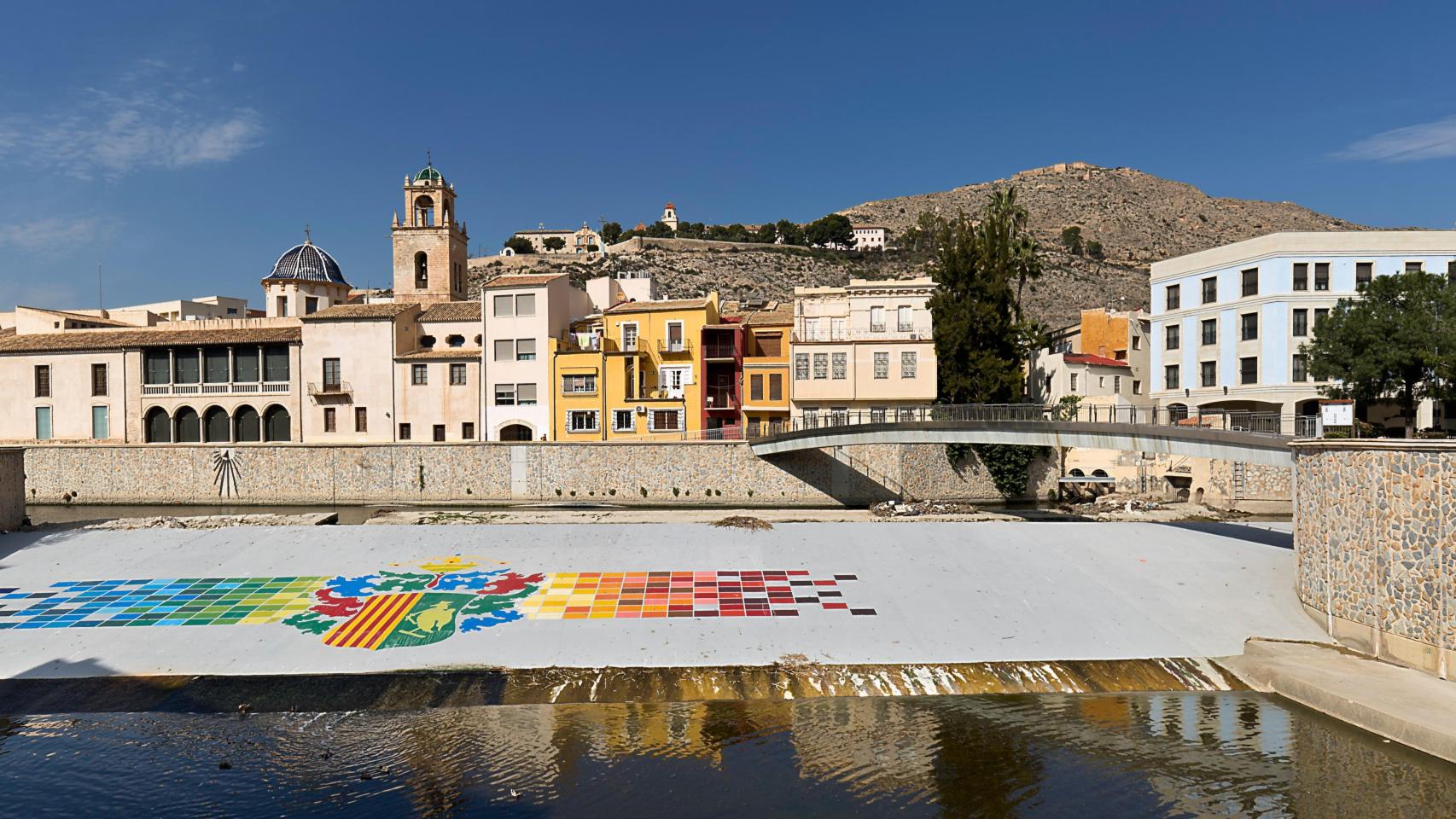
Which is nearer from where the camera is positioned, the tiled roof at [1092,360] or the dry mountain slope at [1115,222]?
the tiled roof at [1092,360]

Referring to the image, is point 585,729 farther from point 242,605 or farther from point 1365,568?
point 1365,568

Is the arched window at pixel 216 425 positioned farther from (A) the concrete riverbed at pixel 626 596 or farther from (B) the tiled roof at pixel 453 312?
(A) the concrete riverbed at pixel 626 596

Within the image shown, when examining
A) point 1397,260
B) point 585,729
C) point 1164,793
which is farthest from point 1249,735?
point 1397,260

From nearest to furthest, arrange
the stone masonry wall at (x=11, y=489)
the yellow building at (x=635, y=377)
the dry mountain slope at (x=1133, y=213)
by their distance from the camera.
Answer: the stone masonry wall at (x=11, y=489)
the yellow building at (x=635, y=377)
the dry mountain slope at (x=1133, y=213)

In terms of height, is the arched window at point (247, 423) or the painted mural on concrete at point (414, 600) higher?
the arched window at point (247, 423)

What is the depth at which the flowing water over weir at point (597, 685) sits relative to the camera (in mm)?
17672

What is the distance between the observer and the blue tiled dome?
74.2 meters

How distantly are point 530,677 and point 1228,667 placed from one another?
1623 centimetres

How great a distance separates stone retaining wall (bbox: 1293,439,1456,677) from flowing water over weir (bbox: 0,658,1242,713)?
133 inches

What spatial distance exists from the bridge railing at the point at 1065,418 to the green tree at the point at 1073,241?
333 feet

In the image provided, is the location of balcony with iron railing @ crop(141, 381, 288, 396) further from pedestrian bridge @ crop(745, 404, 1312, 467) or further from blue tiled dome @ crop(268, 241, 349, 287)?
pedestrian bridge @ crop(745, 404, 1312, 467)

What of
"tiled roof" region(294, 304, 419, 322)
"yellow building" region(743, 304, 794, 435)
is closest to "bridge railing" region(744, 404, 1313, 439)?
"yellow building" region(743, 304, 794, 435)

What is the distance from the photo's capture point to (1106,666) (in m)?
19.1

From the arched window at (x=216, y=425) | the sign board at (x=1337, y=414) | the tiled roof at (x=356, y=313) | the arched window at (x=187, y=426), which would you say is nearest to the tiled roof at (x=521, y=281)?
the tiled roof at (x=356, y=313)
